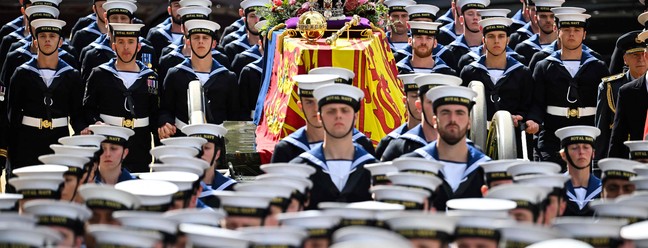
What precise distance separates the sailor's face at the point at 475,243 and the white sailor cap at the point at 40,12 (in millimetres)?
8112

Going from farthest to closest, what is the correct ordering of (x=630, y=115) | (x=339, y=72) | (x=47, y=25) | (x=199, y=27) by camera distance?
(x=199, y=27) → (x=47, y=25) → (x=630, y=115) → (x=339, y=72)

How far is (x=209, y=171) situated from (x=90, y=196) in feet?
7.07

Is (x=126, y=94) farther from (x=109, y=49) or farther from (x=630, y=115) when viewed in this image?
(x=630, y=115)

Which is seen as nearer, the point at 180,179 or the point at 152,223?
the point at 152,223

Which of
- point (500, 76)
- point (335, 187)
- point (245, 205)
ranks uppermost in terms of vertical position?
point (500, 76)

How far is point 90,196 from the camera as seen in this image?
9227 mm

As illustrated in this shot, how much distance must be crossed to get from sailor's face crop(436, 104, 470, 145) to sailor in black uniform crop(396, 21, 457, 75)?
10.8 feet

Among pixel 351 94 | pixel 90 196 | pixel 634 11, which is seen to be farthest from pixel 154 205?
pixel 634 11

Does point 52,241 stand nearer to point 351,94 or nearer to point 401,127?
point 351,94

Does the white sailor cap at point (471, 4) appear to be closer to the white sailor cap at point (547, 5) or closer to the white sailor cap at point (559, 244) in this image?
the white sailor cap at point (547, 5)

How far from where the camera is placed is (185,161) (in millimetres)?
10570

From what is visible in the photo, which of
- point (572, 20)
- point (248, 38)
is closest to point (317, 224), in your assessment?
point (572, 20)

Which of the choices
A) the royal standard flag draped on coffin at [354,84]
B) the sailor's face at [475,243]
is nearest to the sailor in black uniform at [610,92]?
the royal standard flag draped on coffin at [354,84]

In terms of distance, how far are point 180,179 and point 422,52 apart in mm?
4819
